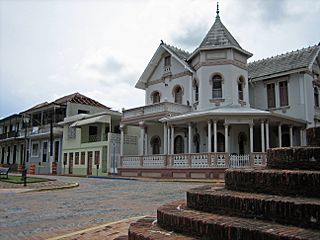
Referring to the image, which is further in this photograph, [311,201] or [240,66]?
[240,66]

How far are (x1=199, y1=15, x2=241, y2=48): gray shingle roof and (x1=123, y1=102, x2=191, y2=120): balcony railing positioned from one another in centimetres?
467

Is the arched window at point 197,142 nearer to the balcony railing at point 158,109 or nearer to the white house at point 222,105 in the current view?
the white house at point 222,105

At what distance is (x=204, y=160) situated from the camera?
21812 millimetres

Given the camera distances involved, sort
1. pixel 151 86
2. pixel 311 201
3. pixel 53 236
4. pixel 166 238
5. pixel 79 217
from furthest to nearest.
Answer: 1. pixel 151 86
2. pixel 79 217
3. pixel 53 236
4. pixel 166 238
5. pixel 311 201

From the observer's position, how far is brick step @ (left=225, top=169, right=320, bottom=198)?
436 centimetres

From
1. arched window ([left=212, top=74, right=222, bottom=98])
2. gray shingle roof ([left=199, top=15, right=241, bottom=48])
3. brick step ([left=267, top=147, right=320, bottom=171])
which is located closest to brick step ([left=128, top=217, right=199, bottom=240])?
brick step ([left=267, top=147, right=320, bottom=171])

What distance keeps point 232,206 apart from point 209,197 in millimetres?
449

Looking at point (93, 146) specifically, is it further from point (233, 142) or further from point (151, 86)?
point (233, 142)

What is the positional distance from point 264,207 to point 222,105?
846 inches

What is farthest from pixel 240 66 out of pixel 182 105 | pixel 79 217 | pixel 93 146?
pixel 79 217

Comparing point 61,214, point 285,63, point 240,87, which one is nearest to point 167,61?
point 240,87

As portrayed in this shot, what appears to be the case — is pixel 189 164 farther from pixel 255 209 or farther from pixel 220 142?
pixel 255 209

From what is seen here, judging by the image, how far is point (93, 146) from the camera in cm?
3181

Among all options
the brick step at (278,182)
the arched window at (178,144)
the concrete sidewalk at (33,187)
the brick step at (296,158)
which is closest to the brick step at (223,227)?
the brick step at (278,182)
